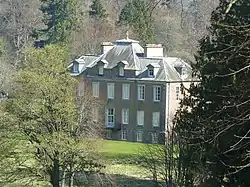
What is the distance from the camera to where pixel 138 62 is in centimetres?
4241

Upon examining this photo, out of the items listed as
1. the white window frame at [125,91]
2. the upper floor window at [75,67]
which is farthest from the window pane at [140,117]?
the upper floor window at [75,67]

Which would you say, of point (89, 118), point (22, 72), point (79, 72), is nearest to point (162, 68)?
point (79, 72)

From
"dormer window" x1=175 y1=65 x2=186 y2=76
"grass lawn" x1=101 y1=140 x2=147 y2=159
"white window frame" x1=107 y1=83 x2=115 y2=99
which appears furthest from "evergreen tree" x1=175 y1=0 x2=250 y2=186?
"white window frame" x1=107 y1=83 x2=115 y2=99

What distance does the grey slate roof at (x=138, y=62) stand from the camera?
41.0 meters

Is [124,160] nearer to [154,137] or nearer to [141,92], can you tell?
[154,137]

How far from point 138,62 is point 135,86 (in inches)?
58.8

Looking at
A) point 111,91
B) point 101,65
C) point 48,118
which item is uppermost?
point 101,65

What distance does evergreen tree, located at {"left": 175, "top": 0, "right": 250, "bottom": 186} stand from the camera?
12242 millimetres

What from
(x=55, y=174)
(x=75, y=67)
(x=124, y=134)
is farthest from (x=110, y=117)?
(x=55, y=174)

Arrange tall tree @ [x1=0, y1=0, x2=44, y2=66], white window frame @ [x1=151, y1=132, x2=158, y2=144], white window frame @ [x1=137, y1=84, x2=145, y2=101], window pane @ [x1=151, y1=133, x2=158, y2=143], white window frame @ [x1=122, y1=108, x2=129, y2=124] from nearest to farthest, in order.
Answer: window pane @ [x1=151, y1=133, x2=158, y2=143], white window frame @ [x1=151, y1=132, x2=158, y2=144], white window frame @ [x1=137, y1=84, x2=145, y2=101], white window frame @ [x1=122, y1=108, x2=129, y2=124], tall tree @ [x1=0, y1=0, x2=44, y2=66]

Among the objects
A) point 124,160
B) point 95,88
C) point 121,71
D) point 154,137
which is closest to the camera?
point 124,160

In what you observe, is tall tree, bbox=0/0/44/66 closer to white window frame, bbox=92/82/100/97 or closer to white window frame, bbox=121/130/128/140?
white window frame, bbox=92/82/100/97

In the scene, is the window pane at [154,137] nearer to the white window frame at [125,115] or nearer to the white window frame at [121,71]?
the white window frame at [125,115]

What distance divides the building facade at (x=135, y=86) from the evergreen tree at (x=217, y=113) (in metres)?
24.7
